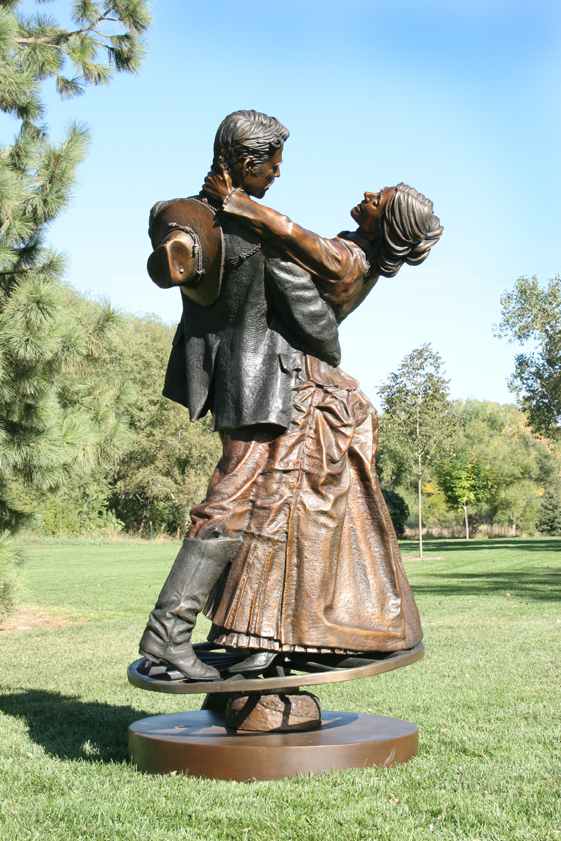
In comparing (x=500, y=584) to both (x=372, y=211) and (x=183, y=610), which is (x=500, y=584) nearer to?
(x=372, y=211)

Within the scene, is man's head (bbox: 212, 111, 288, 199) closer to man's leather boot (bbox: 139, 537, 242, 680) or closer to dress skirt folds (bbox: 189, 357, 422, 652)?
dress skirt folds (bbox: 189, 357, 422, 652)

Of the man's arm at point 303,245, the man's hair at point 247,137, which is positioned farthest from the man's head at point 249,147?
the man's arm at point 303,245

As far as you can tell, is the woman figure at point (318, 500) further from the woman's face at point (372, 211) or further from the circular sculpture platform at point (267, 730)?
the circular sculpture platform at point (267, 730)

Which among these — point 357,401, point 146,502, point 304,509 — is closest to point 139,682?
point 304,509

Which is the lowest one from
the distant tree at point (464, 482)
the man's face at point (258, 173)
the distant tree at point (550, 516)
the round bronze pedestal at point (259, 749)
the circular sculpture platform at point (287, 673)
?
the round bronze pedestal at point (259, 749)

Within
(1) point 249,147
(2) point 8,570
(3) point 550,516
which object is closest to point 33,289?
(2) point 8,570

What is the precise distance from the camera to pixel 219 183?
4781 mm

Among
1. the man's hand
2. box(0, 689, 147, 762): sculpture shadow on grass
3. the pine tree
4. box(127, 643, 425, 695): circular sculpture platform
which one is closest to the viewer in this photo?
box(127, 643, 425, 695): circular sculpture platform

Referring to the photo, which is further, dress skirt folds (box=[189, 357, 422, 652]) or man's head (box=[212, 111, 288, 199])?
man's head (box=[212, 111, 288, 199])

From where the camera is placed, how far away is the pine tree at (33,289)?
30.3ft

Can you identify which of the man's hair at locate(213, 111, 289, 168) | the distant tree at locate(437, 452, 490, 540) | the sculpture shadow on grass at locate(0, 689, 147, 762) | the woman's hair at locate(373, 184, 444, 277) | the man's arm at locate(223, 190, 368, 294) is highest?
the distant tree at locate(437, 452, 490, 540)

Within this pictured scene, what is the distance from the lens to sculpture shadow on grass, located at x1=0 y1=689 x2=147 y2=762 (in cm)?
547

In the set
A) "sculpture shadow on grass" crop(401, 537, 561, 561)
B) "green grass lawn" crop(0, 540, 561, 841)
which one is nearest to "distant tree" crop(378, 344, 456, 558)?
"sculpture shadow on grass" crop(401, 537, 561, 561)

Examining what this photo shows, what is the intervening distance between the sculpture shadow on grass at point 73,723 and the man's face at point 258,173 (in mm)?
2938
